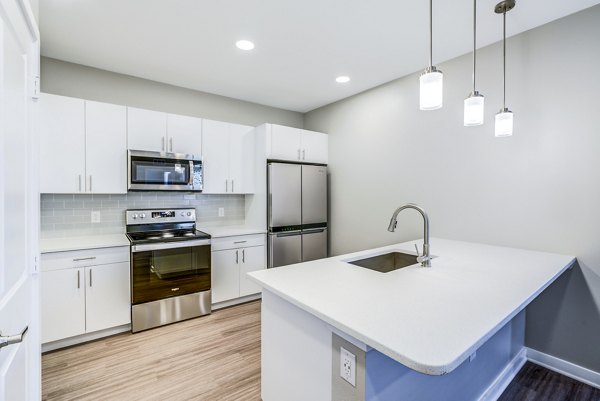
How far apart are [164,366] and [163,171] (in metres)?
1.84

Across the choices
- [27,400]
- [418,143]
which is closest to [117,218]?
[27,400]

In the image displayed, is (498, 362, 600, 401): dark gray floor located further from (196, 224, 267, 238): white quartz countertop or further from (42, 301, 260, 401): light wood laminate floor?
(196, 224, 267, 238): white quartz countertop

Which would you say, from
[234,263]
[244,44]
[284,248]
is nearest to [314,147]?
[284,248]

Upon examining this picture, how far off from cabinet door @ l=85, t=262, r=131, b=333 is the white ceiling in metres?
1.97

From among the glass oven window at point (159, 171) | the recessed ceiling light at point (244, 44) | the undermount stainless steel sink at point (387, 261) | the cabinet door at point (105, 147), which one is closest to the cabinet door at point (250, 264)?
the glass oven window at point (159, 171)

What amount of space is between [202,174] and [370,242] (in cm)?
219

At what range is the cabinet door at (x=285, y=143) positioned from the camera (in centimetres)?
357

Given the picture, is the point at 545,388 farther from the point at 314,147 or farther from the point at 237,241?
the point at 314,147

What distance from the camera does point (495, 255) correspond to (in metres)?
2.06

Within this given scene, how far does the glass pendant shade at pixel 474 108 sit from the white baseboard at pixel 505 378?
1.74m

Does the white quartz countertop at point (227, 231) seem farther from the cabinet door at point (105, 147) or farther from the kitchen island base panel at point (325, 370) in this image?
the kitchen island base panel at point (325, 370)

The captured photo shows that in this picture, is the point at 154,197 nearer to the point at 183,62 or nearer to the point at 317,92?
the point at 183,62

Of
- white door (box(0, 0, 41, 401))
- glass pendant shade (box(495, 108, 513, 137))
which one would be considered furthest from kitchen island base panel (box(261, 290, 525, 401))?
glass pendant shade (box(495, 108, 513, 137))

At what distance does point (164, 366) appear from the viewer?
7.30 feet
